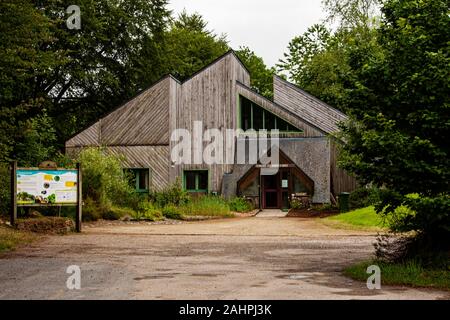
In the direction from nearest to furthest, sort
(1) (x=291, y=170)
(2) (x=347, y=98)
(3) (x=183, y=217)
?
(2) (x=347, y=98), (3) (x=183, y=217), (1) (x=291, y=170)

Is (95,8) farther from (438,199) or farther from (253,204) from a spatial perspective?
(438,199)

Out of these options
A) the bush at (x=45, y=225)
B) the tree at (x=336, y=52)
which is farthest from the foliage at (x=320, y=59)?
the bush at (x=45, y=225)

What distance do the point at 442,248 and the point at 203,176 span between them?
24.8 meters

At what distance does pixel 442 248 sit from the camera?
1183 cm

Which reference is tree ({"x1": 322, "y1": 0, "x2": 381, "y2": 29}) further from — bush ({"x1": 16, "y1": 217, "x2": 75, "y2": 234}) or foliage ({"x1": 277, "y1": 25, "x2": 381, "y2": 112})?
bush ({"x1": 16, "y1": 217, "x2": 75, "y2": 234})

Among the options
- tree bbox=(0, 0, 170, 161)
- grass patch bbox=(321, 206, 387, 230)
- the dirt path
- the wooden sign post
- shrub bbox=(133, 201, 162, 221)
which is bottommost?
the dirt path

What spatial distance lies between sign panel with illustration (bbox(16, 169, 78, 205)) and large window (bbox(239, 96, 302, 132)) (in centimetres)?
1626

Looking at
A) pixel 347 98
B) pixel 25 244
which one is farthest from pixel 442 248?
pixel 25 244

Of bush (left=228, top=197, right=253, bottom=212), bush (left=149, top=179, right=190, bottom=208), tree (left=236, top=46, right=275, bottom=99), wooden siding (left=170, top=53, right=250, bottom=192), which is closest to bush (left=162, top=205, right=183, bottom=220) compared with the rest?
bush (left=149, top=179, right=190, bottom=208)

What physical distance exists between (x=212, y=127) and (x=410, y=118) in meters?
24.6

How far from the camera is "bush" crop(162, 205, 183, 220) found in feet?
92.9

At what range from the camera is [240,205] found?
3300cm

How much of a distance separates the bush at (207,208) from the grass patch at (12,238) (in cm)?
1083

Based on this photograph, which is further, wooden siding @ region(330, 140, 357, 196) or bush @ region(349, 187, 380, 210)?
wooden siding @ region(330, 140, 357, 196)
